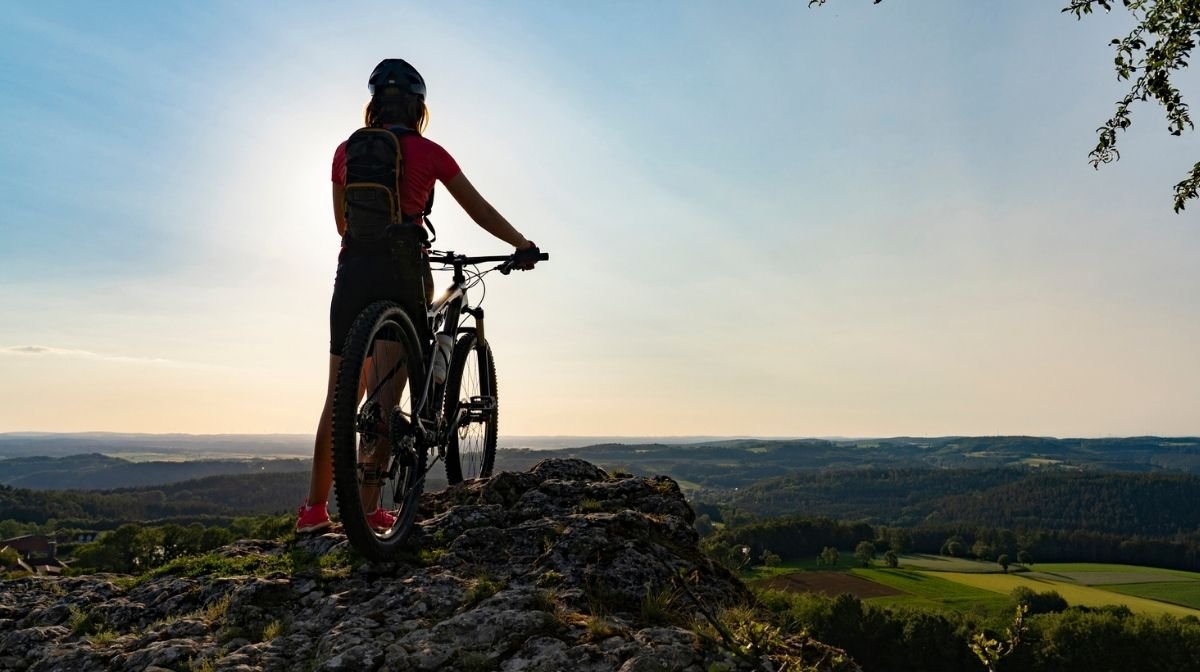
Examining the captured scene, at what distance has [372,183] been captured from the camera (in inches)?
199

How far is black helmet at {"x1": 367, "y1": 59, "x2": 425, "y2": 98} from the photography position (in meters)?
5.62

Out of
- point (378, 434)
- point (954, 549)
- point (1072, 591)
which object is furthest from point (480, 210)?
point (954, 549)

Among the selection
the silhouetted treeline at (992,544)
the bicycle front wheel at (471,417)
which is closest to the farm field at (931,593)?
the silhouetted treeline at (992,544)

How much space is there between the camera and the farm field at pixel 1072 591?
8250cm

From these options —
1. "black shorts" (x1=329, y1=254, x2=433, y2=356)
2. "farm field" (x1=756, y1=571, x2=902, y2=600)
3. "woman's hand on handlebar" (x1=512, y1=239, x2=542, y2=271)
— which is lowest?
"farm field" (x1=756, y1=571, x2=902, y2=600)

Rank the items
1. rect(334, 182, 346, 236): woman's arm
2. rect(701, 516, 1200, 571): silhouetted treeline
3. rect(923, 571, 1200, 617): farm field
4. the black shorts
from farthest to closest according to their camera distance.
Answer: rect(701, 516, 1200, 571): silhouetted treeline, rect(923, 571, 1200, 617): farm field, rect(334, 182, 346, 236): woman's arm, the black shorts

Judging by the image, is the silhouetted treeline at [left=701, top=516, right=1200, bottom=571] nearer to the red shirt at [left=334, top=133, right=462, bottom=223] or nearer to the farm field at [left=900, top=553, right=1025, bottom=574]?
the farm field at [left=900, top=553, right=1025, bottom=574]

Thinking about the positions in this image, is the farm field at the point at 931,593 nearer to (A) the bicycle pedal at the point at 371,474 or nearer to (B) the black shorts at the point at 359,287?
(A) the bicycle pedal at the point at 371,474

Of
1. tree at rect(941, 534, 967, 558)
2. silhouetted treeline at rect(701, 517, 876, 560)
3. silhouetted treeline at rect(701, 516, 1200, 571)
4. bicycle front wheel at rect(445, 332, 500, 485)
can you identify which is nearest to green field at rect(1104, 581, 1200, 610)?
silhouetted treeline at rect(701, 516, 1200, 571)

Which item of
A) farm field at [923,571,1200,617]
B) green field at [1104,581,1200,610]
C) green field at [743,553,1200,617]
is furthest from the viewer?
green field at [1104,581,1200,610]

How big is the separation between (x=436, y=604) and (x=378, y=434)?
4.97ft

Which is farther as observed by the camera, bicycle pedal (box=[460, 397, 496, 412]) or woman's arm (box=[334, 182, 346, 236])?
bicycle pedal (box=[460, 397, 496, 412])

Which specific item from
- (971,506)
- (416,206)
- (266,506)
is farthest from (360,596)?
(971,506)

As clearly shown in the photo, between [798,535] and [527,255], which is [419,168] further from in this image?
[798,535]
